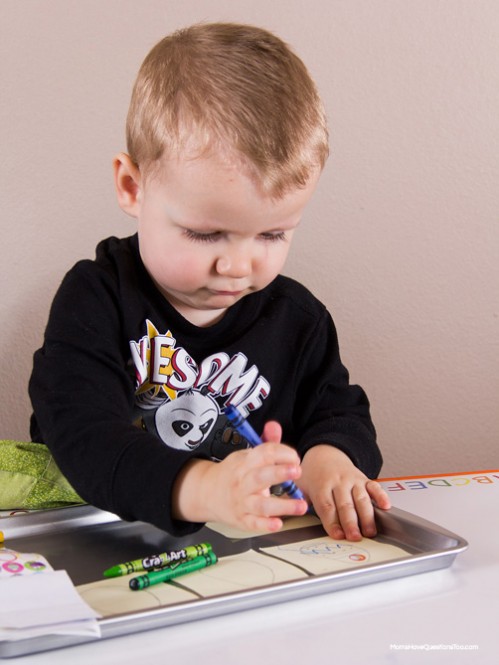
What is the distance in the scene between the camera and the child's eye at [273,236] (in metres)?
0.69

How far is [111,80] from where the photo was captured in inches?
40.0

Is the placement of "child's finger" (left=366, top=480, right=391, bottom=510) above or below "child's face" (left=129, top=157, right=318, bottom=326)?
below

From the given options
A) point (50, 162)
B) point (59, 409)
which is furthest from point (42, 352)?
point (50, 162)

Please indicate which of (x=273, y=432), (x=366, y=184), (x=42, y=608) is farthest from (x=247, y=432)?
(x=366, y=184)

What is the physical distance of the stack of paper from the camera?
0.47 meters

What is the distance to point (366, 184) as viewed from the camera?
1118mm

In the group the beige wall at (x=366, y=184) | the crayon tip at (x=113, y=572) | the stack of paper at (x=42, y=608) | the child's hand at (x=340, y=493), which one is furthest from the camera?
the beige wall at (x=366, y=184)

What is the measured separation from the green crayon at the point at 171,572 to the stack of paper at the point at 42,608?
41 mm

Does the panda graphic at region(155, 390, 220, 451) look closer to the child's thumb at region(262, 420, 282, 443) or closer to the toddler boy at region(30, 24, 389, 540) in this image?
the toddler boy at region(30, 24, 389, 540)

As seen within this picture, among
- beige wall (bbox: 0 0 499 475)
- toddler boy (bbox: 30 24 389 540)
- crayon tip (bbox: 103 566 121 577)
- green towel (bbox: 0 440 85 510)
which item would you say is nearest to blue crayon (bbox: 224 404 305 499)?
toddler boy (bbox: 30 24 389 540)

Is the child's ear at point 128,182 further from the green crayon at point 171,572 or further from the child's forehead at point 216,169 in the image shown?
the green crayon at point 171,572

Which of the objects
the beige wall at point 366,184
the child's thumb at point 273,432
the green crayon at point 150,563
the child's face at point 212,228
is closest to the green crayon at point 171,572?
the green crayon at point 150,563

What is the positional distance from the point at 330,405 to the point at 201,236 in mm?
264

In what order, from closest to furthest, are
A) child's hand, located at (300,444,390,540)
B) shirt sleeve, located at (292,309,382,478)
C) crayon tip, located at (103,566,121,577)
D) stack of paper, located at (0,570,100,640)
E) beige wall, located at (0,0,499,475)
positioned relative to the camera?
stack of paper, located at (0,570,100,640) → crayon tip, located at (103,566,121,577) → child's hand, located at (300,444,390,540) → shirt sleeve, located at (292,309,382,478) → beige wall, located at (0,0,499,475)
